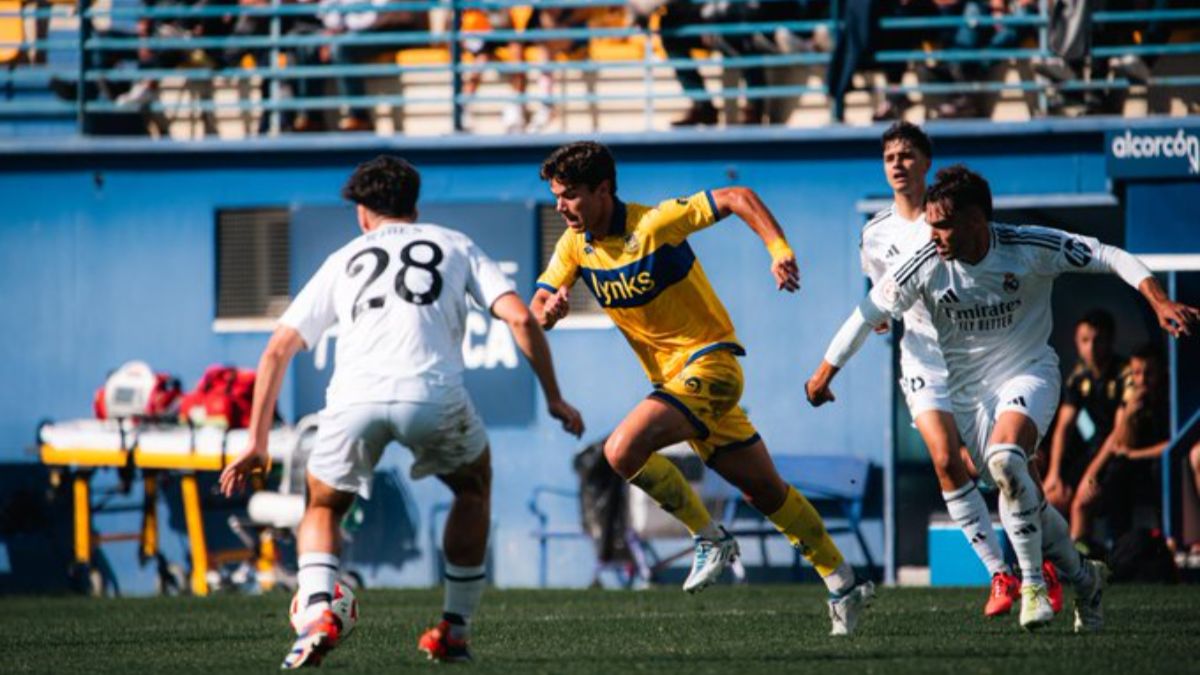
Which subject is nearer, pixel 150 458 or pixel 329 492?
pixel 329 492

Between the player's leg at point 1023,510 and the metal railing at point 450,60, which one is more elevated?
the metal railing at point 450,60

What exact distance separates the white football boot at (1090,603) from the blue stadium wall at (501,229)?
21.0ft

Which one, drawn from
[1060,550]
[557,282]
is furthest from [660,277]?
[1060,550]

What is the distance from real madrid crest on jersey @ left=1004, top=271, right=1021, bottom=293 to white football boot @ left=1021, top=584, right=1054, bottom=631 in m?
1.39

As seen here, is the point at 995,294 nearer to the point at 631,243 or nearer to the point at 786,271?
the point at 786,271

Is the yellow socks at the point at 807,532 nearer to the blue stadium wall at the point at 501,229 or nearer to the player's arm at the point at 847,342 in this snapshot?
the player's arm at the point at 847,342

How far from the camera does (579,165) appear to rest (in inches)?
384

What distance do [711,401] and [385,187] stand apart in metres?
2.28

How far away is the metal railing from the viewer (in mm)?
16906

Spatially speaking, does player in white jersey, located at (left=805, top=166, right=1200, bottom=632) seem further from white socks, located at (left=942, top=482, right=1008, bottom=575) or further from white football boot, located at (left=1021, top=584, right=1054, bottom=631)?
white socks, located at (left=942, top=482, right=1008, bottom=575)

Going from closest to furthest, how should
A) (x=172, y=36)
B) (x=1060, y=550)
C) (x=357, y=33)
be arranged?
(x=1060, y=550)
(x=357, y=33)
(x=172, y=36)

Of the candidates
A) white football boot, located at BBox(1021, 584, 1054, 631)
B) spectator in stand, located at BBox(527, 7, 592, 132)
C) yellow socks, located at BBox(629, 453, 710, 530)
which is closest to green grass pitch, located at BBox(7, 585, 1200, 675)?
white football boot, located at BBox(1021, 584, 1054, 631)

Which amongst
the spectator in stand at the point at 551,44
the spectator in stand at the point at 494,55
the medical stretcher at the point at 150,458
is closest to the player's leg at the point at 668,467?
the medical stretcher at the point at 150,458

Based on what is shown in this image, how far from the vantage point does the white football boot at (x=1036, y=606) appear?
9.23m
